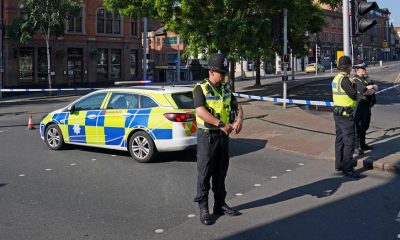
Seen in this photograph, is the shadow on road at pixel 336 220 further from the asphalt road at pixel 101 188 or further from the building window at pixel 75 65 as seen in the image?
the building window at pixel 75 65

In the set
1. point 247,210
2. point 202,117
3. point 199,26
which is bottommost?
point 247,210

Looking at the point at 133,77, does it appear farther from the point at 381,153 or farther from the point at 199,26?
the point at 381,153

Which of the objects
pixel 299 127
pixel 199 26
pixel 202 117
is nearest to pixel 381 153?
pixel 299 127

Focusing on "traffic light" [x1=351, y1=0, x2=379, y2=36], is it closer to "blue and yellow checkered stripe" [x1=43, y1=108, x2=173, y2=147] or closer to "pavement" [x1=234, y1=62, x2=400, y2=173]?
"pavement" [x1=234, y1=62, x2=400, y2=173]

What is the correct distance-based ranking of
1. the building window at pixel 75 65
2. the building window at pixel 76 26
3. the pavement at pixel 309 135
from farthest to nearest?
the building window at pixel 75 65 < the building window at pixel 76 26 < the pavement at pixel 309 135

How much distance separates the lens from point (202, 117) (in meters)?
5.28

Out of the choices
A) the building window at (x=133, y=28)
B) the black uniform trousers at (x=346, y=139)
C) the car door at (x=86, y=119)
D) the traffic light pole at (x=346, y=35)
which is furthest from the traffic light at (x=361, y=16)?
the building window at (x=133, y=28)

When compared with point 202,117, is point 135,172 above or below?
below

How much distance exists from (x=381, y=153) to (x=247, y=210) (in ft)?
14.3

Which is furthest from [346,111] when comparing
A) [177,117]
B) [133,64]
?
[133,64]

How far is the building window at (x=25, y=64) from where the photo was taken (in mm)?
35781

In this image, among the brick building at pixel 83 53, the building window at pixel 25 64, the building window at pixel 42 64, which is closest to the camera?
the brick building at pixel 83 53

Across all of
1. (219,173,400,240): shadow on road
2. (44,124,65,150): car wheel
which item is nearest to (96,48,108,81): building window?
(44,124,65,150): car wheel

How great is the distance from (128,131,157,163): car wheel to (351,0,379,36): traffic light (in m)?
4.75
